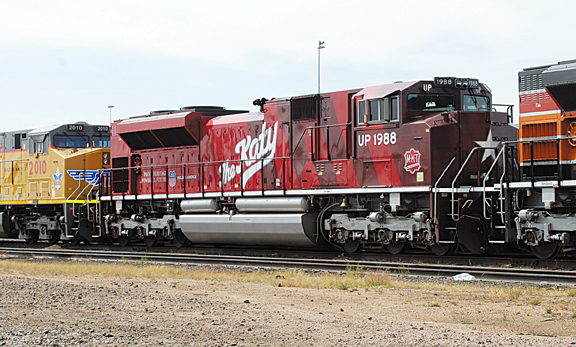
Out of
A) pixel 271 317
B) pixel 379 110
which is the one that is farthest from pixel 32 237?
pixel 271 317

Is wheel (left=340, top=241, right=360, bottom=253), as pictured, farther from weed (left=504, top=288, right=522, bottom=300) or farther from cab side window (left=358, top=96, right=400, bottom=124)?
weed (left=504, top=288, right=522, bottom=300)

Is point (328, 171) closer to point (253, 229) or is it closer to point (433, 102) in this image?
point (253, 229)

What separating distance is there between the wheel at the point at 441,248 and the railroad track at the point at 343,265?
125cm

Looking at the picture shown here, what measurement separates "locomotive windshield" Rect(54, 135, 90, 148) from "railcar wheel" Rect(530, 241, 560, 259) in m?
16.0

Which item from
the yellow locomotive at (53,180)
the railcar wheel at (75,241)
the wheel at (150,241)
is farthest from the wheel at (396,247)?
the railcar wheel at (75,241)

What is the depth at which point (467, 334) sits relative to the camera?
22.6 ft

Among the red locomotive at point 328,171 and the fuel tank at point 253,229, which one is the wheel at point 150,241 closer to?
the red locomotive at point 328,171

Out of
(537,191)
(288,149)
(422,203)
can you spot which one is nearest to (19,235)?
(288,149)

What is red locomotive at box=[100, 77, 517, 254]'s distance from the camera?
14.5 meters

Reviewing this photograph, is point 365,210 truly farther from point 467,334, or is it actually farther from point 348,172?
point 467,334

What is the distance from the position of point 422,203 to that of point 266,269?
12.1 feet

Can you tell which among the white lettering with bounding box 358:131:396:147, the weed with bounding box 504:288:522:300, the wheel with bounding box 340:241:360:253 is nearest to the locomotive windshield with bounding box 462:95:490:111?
the white lettering with bounding box 358:131:396:147

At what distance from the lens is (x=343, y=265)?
14195 mm

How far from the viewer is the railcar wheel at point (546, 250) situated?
1332 centimetres
